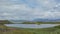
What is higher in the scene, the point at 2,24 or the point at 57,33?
the point at 2,24

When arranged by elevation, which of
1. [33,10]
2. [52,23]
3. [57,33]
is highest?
[33,10]

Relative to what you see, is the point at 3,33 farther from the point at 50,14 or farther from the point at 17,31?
the point at 50,14

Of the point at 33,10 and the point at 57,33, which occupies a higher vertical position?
the point at 33,10

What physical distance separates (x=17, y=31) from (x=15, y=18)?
135 millimetres

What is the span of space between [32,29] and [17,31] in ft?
0.51

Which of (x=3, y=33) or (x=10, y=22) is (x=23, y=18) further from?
(x=3, y=33)

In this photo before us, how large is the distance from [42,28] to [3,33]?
407 millimetres

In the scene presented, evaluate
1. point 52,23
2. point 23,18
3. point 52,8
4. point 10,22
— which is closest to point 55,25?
point 52,23

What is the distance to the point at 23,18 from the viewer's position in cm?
104

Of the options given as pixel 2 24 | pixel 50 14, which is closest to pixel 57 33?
pixel 50 14

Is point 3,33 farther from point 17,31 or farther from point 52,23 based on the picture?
point 52,23

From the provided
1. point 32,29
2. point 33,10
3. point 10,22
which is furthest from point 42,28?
point 10,22

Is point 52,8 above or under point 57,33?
above

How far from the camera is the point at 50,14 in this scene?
103 cm
